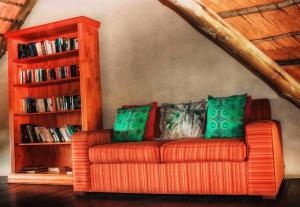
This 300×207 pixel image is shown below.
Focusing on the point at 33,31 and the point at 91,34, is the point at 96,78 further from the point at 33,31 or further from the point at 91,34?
the point at 33,31

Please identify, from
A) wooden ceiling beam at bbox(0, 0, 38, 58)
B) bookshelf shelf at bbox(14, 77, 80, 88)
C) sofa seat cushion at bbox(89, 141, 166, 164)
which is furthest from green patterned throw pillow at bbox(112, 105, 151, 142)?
wooden ceiling beam at bbox(0, 0, 38, 58)

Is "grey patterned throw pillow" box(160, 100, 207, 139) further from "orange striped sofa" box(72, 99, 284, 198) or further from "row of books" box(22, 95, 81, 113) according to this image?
"row of books" box(22, 95, 81, 113)

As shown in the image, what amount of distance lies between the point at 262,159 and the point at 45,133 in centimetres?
284

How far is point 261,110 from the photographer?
135 inches

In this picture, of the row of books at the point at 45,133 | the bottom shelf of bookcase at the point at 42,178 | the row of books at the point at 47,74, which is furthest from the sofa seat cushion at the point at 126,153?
the row of books at the point at 47,74

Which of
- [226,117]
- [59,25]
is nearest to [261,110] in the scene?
[226,117]

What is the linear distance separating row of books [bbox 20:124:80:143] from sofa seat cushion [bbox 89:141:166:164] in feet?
3.73

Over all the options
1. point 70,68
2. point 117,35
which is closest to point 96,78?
point 70,68

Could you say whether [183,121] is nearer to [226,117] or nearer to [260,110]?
[226,117]

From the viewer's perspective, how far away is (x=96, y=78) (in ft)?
14.3

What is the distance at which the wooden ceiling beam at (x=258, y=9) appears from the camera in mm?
2549

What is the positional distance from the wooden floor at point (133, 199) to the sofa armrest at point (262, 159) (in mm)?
110

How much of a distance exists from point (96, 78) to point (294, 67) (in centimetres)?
228

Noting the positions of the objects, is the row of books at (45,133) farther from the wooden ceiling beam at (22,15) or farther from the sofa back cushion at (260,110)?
the sofa back cushion at (260,110)
